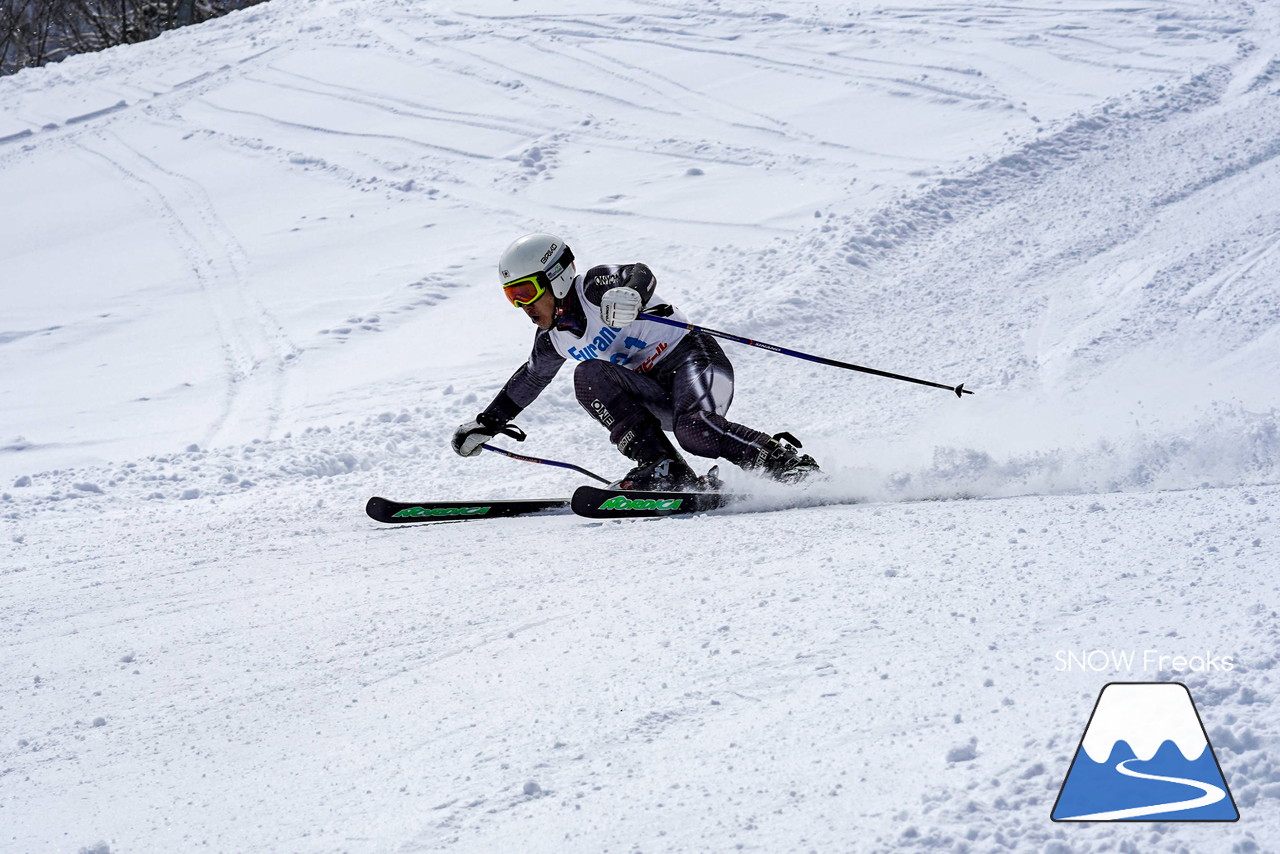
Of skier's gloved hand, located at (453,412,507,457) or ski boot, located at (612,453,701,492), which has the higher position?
skier's gloved hand, located at (453,412,507,457)

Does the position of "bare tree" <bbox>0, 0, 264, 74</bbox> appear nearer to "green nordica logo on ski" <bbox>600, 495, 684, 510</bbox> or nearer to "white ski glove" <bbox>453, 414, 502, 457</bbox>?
"white ski glove" <bbox>453, 414, 502, 457</bbox>

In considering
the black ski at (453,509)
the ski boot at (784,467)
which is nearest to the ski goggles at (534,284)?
the black ski at (453,509)

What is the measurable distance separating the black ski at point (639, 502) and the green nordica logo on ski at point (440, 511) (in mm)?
809

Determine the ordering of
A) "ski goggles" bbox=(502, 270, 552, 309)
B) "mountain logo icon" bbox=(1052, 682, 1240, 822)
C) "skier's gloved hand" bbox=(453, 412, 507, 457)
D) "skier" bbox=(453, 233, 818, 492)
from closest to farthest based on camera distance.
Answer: "mountain logo icon" bbox=(1052, 682, 1240, 822)
"skier" bbox=(453, 233, 818, 492)
"ski goggles" bbox=(502, 270, 552, 309)
"skier's gloved hand" bbox=(453, 412, 507, 457)

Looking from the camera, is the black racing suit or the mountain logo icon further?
the black racing suit

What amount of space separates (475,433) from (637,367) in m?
0.99

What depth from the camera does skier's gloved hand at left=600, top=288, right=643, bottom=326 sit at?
4754mm

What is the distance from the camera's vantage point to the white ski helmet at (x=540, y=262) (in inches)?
195

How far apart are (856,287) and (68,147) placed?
13000mm

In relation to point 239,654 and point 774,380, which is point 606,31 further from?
point 239,654

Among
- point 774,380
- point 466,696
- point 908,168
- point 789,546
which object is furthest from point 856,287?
point 466,696
